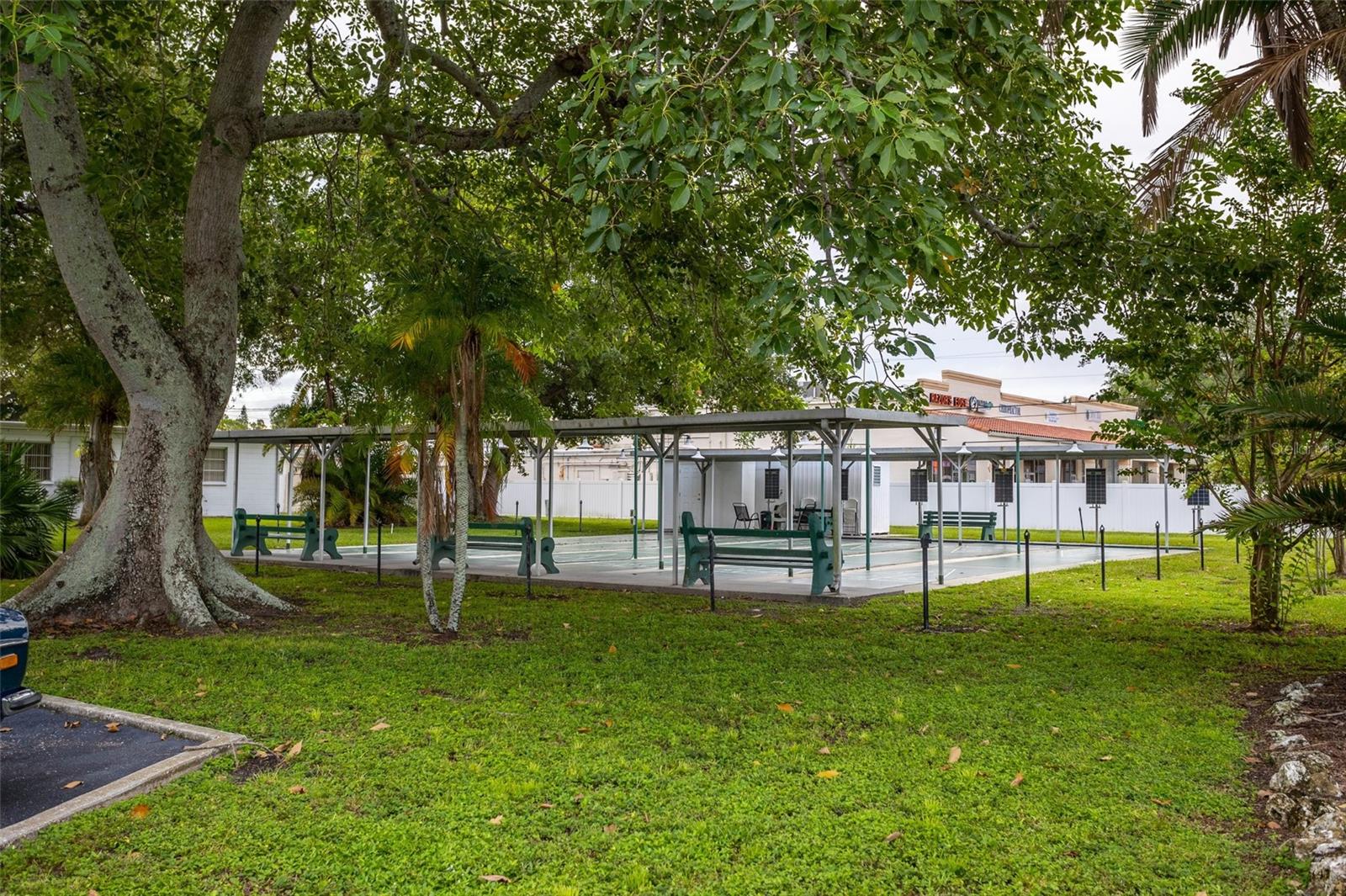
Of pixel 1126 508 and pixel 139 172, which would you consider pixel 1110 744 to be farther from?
pixel 1126 508

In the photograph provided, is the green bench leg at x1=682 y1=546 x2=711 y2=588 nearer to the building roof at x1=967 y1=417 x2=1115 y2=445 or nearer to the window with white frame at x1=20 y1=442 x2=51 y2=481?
the building roof at x1=967 y1=417 x2=1115 y2=445

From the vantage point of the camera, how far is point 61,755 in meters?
5.23

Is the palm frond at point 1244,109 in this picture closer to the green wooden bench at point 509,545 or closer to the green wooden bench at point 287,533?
the green wooden bench at point 509,545

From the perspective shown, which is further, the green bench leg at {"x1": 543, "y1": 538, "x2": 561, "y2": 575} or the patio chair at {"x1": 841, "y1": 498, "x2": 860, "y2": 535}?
the patio chair at {"x1": 841, "y1": 498, "x2": 860, "y2": 535}

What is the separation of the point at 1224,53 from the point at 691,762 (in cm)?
935

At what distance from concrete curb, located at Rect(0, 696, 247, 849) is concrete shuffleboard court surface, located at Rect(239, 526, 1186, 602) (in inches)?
328

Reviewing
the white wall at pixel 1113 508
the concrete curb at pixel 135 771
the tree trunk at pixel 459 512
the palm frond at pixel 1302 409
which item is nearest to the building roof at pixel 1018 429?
the white wall at pixel 1113 508

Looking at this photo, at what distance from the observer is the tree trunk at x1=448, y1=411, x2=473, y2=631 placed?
29.7ft

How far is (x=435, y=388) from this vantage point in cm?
930

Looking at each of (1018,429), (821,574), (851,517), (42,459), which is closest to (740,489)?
(851,517)

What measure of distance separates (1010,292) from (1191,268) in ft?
6.59

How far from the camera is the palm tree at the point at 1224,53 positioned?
8.36m

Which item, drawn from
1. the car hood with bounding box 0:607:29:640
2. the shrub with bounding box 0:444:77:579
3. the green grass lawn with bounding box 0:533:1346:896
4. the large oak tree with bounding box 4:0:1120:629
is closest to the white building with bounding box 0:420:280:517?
the shrub with bounding box 0:444:77:579

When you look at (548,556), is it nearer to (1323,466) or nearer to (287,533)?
(287,533)
